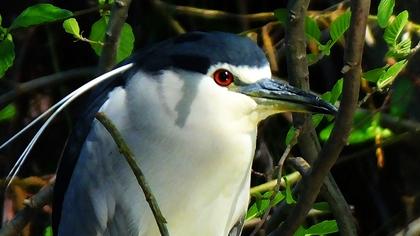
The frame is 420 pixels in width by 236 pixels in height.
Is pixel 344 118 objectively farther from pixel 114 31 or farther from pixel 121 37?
pixel 121 37

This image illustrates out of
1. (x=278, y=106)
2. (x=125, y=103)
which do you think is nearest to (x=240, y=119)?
(x=278, y=106)

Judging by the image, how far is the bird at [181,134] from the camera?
1.84 meters

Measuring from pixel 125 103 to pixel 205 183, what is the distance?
19cm

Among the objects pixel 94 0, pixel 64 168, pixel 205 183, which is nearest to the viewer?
pixel 205 183

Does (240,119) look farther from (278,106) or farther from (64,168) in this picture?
(64,168)

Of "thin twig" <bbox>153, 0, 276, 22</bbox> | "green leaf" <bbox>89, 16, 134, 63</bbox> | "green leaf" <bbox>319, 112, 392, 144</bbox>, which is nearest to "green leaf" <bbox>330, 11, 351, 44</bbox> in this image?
"green leaf" <bbox>89, 16, 134, 63</bbox>

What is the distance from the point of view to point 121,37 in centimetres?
208

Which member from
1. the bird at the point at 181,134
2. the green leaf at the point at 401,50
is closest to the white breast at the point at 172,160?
the bird at the point at 181,134

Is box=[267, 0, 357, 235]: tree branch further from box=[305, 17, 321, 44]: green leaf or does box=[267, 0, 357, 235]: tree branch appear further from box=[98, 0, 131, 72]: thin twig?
box=[98, 0, 131, 72]: thin twig

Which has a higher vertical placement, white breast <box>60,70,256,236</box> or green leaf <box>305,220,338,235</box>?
white breast <box>60,70,256,236</box>

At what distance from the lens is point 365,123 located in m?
2.35

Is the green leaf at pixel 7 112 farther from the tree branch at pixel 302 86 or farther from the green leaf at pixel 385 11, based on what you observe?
the green leaf at pixel 385 11

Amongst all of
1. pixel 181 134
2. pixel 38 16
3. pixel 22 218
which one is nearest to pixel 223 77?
pixel 181 134

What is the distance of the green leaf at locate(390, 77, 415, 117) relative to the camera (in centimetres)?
243
